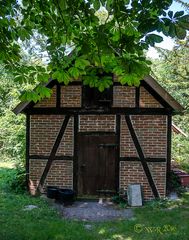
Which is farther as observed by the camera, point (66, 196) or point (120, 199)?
point (120, 199)

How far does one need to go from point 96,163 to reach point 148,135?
170cm

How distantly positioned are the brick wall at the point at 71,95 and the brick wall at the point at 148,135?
1.39m

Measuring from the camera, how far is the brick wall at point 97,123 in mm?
10312

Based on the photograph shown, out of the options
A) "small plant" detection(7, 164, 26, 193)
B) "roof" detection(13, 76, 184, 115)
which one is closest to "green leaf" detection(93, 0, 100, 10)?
"roof" detection(13, 76, 184, 115)

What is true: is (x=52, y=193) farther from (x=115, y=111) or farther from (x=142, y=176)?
(x=115, y=111)

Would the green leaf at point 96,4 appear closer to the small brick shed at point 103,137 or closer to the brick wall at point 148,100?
the small brick shed at point 103,137

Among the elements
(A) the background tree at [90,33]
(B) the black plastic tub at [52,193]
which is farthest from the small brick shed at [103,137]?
(A) the background tree at [90,33]

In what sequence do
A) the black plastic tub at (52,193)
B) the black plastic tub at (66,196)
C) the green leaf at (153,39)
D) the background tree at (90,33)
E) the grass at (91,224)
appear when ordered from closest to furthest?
the green leaf at (153,39) → the background tree at (90,33) → the grass at (91,224) → the black plastic tub at (66,196) → the black plastic tub at (52,193)

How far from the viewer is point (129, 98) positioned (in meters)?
10.2

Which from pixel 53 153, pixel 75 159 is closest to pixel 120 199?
pixel 75 159

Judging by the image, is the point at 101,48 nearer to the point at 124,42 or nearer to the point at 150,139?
the point at 124,42

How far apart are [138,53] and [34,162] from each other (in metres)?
7.88

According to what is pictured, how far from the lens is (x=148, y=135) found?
404 inches

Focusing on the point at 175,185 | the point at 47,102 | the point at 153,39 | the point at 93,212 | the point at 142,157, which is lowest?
the point at 93,212
